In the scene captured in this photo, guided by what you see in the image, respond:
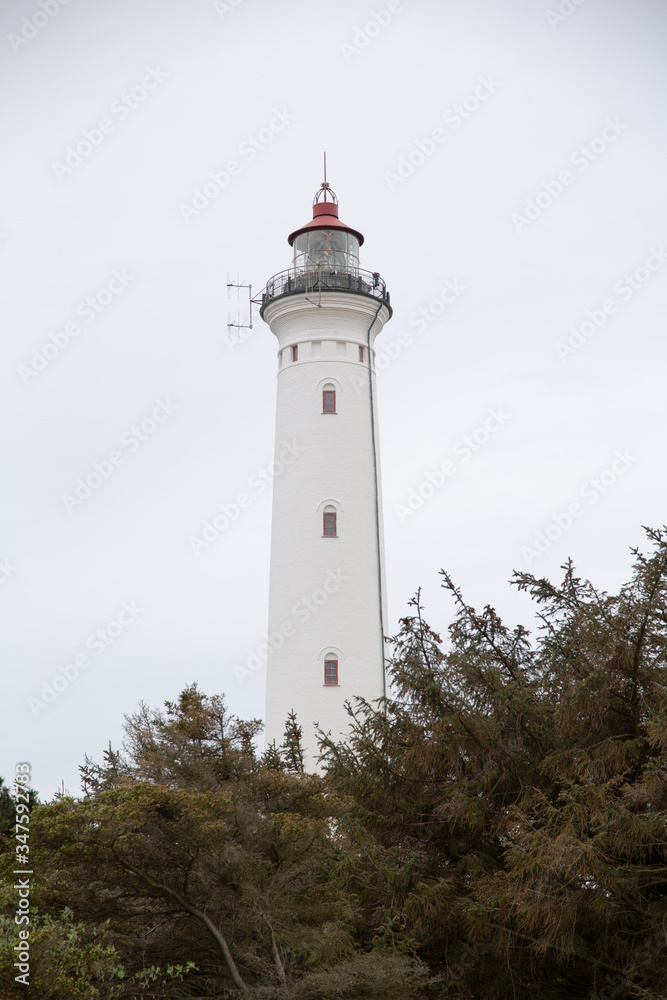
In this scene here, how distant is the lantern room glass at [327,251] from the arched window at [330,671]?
10.7 metres

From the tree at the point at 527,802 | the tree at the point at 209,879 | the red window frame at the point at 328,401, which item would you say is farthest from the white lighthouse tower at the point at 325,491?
the tree at the point at 209,879

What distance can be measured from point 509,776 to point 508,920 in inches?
83.6

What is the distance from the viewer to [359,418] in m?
29.5

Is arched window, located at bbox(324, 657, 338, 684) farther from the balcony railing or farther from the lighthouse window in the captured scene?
the balcony railing

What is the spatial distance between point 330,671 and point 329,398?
23.6 ft

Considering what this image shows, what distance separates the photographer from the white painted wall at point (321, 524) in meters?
27.3

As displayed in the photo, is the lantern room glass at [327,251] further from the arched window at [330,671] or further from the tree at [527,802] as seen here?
the tree at [527,802]

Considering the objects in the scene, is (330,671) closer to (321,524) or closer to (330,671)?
(330,671)

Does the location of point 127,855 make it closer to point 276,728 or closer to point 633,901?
point 633,901

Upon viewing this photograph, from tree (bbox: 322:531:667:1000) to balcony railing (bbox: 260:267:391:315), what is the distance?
51.3 feet

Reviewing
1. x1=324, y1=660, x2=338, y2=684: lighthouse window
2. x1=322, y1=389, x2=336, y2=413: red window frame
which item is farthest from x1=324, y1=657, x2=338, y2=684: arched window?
x1=322, y1=389, x2=336, y2=413: red window frame

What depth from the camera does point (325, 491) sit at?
1125 inches

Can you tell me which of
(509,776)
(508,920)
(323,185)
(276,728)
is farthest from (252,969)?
(323,185)

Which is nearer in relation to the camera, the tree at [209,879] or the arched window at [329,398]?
the tree at [209,879]
